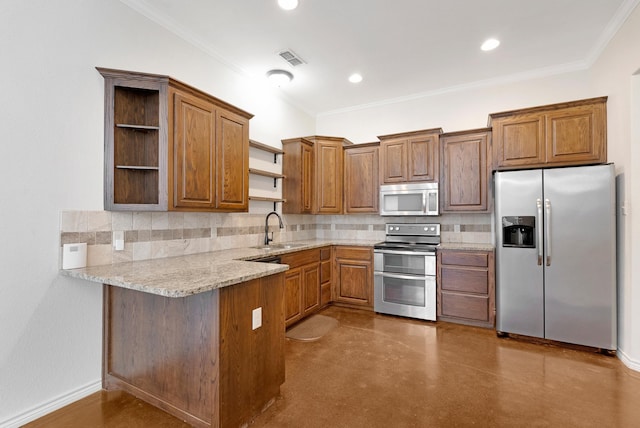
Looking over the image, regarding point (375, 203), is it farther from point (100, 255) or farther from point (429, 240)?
point (100, 255)

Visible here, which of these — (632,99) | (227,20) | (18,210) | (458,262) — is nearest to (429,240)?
(458,262)

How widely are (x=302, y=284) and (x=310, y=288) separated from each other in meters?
0.21

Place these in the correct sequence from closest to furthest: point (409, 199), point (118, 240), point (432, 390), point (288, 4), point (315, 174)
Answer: point (432, 390)
point (118, 240)
point (288, 4)
point (409, 199)
point (315, 174)

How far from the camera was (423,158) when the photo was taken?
3.83 metres

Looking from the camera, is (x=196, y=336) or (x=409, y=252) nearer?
(x=196, y=336)

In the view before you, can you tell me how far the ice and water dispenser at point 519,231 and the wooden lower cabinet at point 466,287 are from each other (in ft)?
0.92

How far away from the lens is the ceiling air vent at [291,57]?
10.2 ft

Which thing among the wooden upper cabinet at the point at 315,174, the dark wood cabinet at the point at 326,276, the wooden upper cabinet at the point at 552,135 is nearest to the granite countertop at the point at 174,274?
the dark wood cabinet at the point at 326,276

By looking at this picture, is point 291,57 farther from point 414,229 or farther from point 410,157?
point 414,229

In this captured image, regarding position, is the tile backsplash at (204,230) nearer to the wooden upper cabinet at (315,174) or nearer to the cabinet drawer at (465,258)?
the wooden upper cabinet at (315,174)

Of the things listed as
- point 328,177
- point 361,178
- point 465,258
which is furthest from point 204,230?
point 465,258

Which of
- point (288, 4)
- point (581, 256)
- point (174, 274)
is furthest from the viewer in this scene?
point (581, 256)

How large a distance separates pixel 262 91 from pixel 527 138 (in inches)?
127

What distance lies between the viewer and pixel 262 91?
377cm
